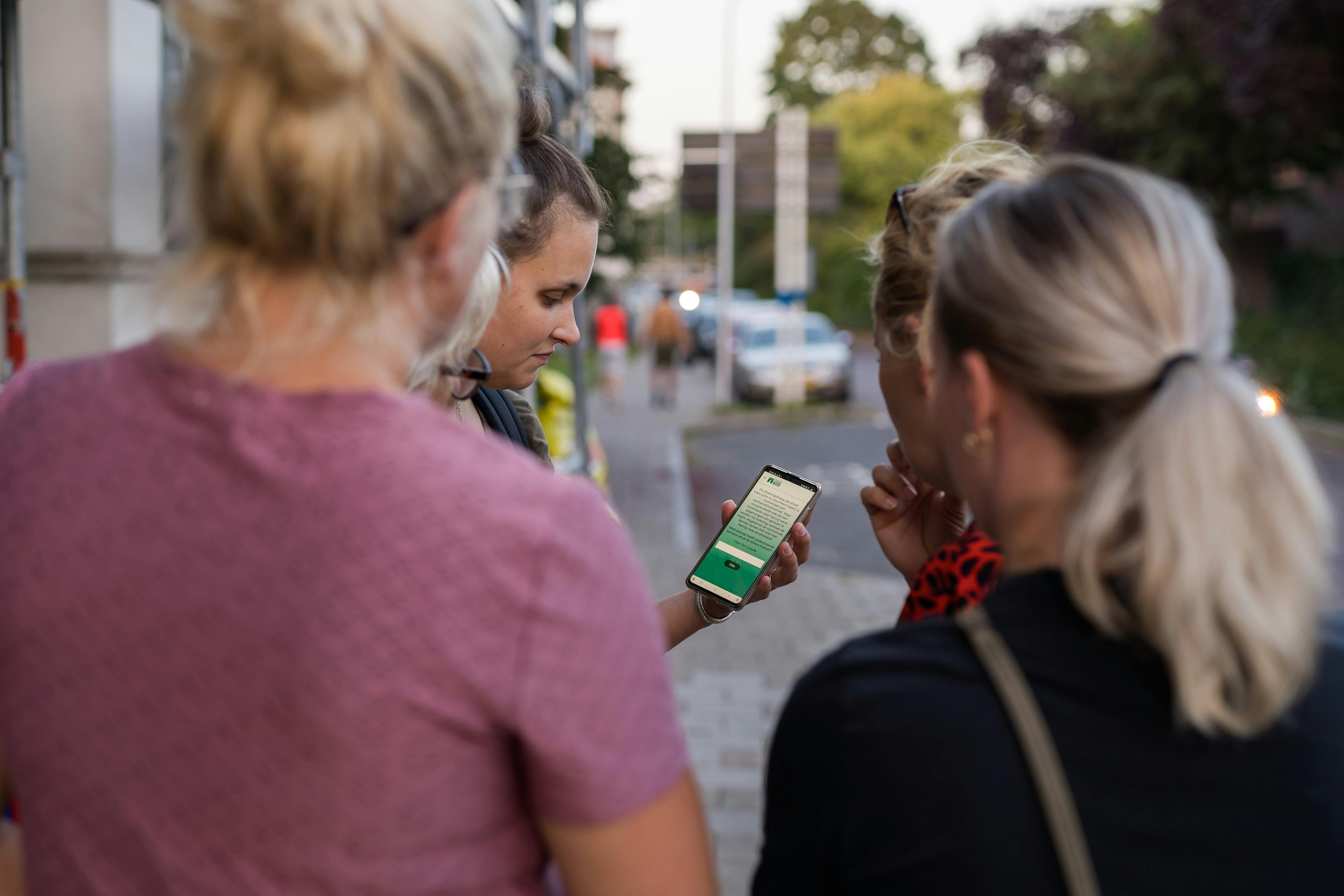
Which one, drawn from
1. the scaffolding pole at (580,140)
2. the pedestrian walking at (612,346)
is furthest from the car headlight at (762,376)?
the scaffolding pole at (580,140)

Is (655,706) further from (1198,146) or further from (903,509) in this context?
(1198,146)

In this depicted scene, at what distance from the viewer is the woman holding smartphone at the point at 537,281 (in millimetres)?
2309

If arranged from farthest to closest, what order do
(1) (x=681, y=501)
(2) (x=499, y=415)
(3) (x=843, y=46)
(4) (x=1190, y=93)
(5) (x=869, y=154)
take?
(3) (x=843, y=46) → (5) (x=869, y=154) → (4) (x=1190, y=93) → (1) (x=681, y=501) → (2) (x=499, y=415)

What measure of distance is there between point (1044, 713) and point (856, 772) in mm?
197

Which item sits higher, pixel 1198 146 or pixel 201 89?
pixel 1198 146

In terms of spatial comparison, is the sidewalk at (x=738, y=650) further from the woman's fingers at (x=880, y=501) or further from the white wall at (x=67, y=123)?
the white wall at (x=67, y=123)

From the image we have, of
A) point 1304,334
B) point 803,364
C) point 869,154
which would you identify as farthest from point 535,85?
point 869,154

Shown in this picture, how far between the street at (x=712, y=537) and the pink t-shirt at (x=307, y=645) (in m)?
2.42

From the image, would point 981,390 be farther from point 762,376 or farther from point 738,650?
point 762,376

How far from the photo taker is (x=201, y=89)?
1.08 m

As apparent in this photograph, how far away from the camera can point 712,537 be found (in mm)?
10273

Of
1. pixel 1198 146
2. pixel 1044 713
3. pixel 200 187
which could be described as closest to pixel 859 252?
pixel 1044 713

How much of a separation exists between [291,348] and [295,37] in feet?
0.90

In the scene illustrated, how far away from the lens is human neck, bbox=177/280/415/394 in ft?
3.65
